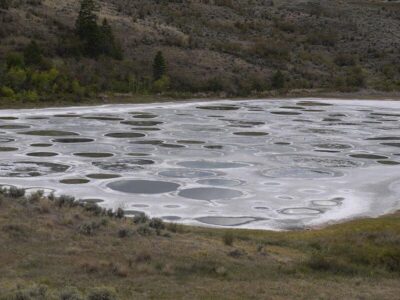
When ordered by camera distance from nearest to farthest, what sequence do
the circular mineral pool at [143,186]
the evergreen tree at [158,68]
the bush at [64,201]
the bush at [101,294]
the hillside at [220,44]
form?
the bush at [101,294], the bush at [64,201], the circular mineral pool at [143,186], the evergreen tree at [158,68], the hillside at [220,44]

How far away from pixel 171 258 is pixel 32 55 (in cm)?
4427

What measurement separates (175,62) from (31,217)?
50220 millimetres

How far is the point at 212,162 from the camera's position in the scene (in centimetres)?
2867

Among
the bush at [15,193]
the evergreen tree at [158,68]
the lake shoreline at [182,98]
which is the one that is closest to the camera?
the bush at [15,193]

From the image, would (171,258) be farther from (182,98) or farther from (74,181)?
(182,98)

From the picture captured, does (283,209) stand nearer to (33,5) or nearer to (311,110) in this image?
(311,110)

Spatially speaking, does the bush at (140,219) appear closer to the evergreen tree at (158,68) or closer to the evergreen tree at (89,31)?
the evergreen tree at (158,68)

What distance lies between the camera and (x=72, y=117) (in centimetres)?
4059

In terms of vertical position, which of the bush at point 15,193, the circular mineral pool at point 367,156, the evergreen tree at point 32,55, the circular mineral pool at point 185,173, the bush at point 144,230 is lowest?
the circular mineral pool at point 185,173

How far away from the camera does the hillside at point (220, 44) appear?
199ft

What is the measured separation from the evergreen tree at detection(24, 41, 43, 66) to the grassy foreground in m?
38.5

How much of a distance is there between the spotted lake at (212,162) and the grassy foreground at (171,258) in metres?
2.65

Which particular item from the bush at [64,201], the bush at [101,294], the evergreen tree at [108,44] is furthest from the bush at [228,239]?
the evergreen tree at [108,44]

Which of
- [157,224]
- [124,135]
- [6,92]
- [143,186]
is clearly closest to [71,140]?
[124,135]
